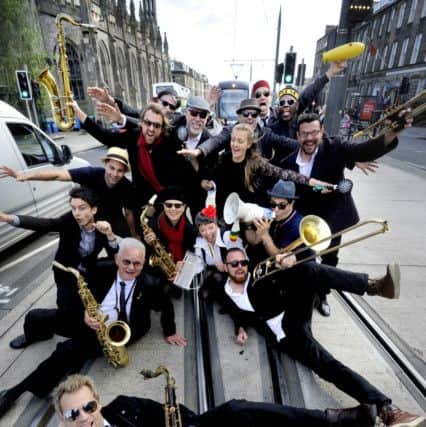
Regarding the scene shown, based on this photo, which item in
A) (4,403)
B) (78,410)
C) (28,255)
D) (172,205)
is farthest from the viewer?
(28,255)

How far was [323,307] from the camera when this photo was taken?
3090mm

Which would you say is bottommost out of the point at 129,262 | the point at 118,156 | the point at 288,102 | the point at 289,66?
the point at 129,262

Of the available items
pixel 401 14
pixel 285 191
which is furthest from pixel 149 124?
pixel 401 14

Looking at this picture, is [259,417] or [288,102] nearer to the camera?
[259,417]

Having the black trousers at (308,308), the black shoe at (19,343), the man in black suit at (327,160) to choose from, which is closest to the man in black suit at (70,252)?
the black shoe at (19,343)

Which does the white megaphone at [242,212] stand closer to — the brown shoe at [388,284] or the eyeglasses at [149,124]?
the brown shoe at [388,284]

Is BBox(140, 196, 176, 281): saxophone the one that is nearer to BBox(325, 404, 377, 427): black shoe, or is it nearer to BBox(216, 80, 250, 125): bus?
BBox(325, 404, 377, 427): black shoe

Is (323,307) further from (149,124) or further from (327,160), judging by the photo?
(149,124)

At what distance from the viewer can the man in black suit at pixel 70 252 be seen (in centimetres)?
242

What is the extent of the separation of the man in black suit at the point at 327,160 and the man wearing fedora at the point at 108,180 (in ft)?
6.22

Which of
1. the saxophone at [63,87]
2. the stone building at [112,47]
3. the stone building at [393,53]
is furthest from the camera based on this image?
the stone building at [393,53]

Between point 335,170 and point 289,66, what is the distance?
28.7 ft

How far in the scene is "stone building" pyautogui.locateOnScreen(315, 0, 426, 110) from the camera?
2602 cm

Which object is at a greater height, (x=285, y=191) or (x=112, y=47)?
(x=112, y=47)
